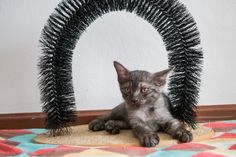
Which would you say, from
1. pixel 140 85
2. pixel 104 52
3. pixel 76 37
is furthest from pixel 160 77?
pixel 104 52

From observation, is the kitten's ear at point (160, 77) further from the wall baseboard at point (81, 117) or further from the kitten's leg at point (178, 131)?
the wall baseboard at point (81, 117)

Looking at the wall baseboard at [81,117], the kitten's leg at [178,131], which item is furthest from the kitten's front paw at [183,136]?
the wall baseboard at [81,117]

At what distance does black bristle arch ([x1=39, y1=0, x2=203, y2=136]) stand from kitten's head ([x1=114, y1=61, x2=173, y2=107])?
0.18 feet

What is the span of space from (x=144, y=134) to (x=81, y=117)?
19.5 inches

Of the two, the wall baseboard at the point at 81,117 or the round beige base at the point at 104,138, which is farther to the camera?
the wall baseboard at the point at 81,117

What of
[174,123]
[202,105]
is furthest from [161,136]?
[202,105]

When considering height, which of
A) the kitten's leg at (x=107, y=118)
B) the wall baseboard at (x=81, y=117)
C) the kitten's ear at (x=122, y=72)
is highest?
the kitten's ear at (x=122, y=72)

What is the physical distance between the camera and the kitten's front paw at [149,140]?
3.24ft

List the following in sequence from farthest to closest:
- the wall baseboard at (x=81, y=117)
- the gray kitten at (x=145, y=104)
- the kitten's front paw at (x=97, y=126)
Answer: the wall baseboard at (x=81, y=117), the kitten's front paw at (x=97, y=126), the gray kitten at (x=145, y=104)

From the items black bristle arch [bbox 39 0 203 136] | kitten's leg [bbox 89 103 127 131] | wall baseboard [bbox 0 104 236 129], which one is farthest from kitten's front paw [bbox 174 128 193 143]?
wall baseboard [bbox 0 104 236 129]

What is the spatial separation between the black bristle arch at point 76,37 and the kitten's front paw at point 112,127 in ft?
0.37

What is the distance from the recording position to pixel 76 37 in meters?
1.15

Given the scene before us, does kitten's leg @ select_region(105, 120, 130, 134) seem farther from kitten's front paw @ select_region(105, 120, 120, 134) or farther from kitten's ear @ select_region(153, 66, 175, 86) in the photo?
kitten's ear @ select_region(153, 66, 175, 86)

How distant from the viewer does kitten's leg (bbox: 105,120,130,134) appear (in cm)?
115
